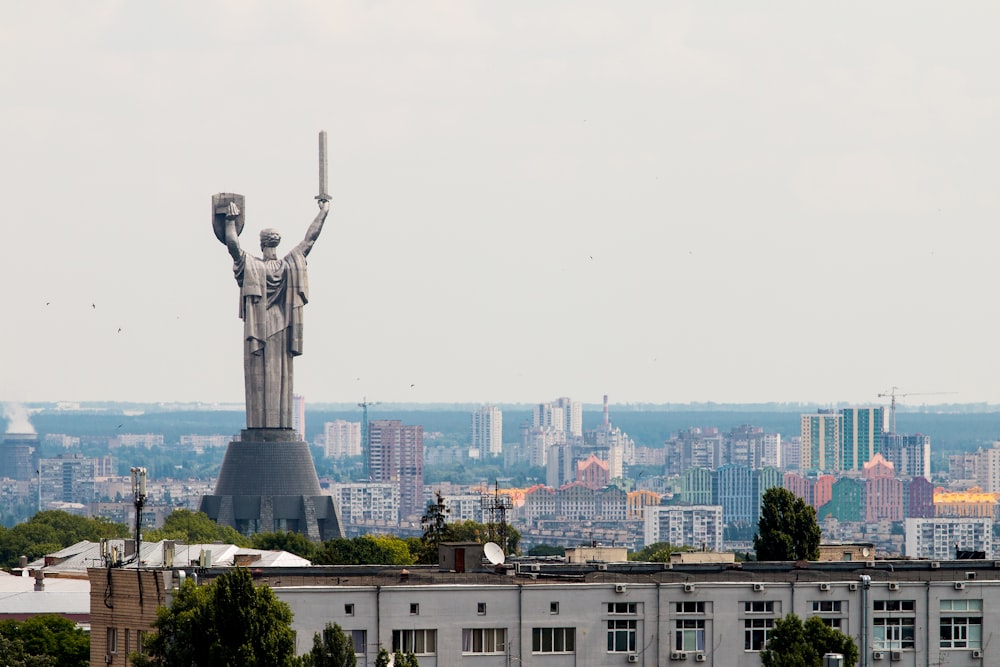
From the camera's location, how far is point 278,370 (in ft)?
572

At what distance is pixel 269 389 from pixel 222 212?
474 inches

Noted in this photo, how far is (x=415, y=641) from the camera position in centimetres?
6050

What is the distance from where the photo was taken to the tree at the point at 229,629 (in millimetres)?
55781

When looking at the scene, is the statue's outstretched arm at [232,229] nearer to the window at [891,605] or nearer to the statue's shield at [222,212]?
the statue's shield at [222,212]

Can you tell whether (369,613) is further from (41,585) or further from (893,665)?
(41,585)

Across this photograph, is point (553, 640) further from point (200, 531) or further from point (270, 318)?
point (270, 318)

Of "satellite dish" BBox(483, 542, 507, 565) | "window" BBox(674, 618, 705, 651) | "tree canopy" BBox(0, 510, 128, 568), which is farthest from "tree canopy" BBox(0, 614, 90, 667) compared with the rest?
"tree canopy" BBox(0, 510, 128, 568)

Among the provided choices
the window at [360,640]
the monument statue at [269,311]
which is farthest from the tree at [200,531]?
the window at [360,640]

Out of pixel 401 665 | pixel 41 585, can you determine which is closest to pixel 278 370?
pixel 41 585

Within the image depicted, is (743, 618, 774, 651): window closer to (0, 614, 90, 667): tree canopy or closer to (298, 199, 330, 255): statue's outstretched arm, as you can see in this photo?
(0, 614, 90, 667): tree canopy

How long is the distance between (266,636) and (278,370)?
390ft

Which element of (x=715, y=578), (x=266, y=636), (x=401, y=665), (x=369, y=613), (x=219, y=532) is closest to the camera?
(x=401, y=665)

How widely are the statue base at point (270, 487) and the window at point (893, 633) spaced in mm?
111996

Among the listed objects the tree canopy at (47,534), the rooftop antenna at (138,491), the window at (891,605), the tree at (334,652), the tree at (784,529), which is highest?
the rooftop antenna at (138,491)
